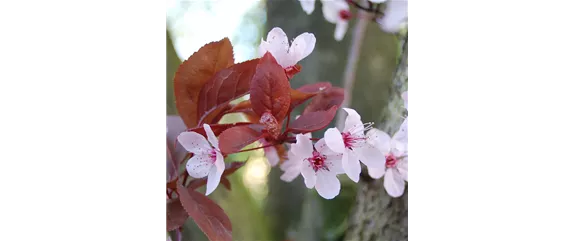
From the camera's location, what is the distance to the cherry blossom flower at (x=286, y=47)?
13.8 inches

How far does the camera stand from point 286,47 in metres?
0.36

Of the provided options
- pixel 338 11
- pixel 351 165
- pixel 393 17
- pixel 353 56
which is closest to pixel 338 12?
pixel 338 11

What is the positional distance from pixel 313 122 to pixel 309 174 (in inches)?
1.9

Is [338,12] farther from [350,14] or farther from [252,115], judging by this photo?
[252,115]

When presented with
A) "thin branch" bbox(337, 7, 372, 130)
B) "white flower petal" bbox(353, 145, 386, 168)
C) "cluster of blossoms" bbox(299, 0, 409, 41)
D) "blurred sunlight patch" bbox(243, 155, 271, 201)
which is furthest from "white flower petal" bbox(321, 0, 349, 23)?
"white flower petal" bbox(353, 145, 386, 168)

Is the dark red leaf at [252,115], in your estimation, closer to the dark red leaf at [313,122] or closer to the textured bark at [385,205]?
the dark red leaf at [313,122]

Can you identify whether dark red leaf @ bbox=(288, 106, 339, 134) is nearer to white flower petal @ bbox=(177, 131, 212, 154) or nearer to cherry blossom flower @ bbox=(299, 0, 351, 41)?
white flower petal @ bbox=(177, 131, 212, 154)

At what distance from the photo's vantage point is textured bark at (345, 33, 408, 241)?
0.55 metres

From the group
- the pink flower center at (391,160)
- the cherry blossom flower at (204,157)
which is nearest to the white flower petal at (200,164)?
the cherry blossom flower at (204,157)
